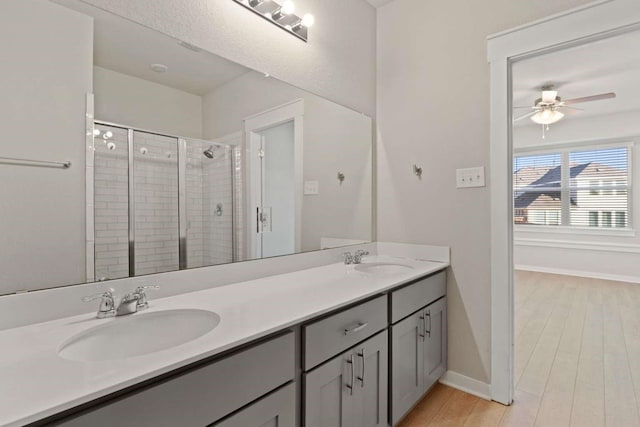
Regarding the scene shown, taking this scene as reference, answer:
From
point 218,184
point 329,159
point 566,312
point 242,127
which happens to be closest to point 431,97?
point 329,159

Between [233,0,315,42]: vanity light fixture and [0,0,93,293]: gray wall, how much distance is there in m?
0.75

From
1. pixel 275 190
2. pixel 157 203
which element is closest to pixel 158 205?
pixel 157 203

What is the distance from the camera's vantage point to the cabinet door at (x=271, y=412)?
2.90ft

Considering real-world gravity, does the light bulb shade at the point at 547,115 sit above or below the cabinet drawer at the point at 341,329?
above

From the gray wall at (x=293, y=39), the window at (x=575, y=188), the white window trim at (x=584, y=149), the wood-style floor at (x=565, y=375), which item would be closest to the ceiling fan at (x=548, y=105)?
the white window trim at (x=584, y=149)

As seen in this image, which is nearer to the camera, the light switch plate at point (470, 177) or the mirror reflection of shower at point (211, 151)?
the mirror reflection of shower at point (211, 151)

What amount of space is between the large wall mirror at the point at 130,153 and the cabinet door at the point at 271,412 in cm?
64

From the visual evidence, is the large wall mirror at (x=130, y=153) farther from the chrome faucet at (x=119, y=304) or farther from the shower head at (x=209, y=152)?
the chrome faucet at (x=119, y=304)

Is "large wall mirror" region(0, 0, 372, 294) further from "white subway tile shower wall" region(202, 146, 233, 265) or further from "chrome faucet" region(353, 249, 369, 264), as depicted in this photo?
"chrome faucet" region(353, 249, 369, 264)

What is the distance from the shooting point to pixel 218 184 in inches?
58.1

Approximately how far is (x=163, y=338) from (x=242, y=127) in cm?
98

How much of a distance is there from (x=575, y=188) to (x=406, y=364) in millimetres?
5470

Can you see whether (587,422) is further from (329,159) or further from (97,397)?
(97,397)

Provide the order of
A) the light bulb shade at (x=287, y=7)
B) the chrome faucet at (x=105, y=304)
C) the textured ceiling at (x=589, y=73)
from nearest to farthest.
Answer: the chrome faucet at (x=105, y=304), the light bulb shade at (x=287, y=7), the textured ceiling at (x=589, y=73)
